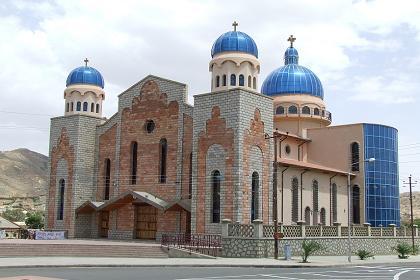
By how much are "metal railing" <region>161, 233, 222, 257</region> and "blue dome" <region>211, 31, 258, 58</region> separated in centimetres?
1393

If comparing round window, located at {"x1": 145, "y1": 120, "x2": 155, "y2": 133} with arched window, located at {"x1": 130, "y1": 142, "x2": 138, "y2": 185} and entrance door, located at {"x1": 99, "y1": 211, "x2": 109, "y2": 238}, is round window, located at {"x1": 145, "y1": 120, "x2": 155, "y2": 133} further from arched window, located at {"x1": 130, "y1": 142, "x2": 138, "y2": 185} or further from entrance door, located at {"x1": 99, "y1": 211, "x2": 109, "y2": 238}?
entrance door, located at {"x1": 99, "y1": 211, "x2": 109, "y2": 238}

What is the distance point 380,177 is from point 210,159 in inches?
715

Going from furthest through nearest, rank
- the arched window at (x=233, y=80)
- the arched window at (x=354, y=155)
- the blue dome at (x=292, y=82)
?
the blue dome at (x=292, y=82) → the arched window at (x=354, y=155) → the arched window at (x=233, y=80)

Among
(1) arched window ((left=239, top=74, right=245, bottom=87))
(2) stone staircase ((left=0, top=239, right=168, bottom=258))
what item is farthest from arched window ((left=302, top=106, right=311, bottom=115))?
(2) stone staircase ((left=0, top=239, right=168, bottom=258))

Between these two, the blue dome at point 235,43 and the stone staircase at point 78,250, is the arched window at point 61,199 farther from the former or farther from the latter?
the blue dome at point 235,43

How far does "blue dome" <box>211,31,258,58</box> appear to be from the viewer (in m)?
41.2

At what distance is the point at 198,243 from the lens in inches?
1332

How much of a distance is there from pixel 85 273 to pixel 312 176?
26.2 metres

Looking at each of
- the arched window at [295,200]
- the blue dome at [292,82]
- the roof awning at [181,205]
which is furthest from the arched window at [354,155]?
the roof awning at [181,205]

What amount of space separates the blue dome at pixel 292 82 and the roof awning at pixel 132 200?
20331mm

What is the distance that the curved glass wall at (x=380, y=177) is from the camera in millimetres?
47594

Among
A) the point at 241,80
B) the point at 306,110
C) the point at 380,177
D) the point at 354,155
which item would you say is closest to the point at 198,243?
the point at 241,80

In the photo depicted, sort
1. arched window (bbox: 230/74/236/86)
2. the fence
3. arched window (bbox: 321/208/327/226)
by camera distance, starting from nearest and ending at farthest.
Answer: the fence → arched window (bbox: 230/74/236/86) → arched window (bbox: 321/208/327/226)

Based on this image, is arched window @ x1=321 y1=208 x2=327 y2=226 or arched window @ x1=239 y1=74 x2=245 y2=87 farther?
arched window @ x1=321 y1=208 x2=327 y2=226
